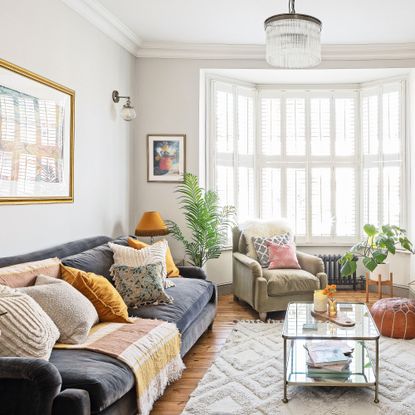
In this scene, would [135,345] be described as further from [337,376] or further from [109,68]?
[109,68]

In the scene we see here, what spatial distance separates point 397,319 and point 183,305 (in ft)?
6.07

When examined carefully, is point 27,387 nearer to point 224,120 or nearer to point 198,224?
point 198,224

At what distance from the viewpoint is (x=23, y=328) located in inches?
87.8

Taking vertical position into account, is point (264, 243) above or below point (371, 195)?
below

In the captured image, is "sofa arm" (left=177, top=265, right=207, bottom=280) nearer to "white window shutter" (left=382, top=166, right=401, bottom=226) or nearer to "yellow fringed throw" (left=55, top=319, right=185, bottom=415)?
"yellow fringed throw" (left=55, top=319, right=185, bottom=415)

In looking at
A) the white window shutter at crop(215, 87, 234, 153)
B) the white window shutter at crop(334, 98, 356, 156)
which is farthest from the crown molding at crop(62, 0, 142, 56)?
the white window shutter at crop(334, 98, 356, 156)

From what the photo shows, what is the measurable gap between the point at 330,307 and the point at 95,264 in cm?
→ 169

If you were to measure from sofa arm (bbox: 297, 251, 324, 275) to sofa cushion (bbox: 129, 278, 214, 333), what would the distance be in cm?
122

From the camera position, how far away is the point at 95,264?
3.53 metres

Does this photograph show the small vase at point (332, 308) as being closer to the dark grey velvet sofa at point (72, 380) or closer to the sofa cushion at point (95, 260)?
the dark grey velvet sofa at point (72, 380)

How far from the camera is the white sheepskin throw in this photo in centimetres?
541

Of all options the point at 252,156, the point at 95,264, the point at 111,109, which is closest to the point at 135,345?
the point at 95,264

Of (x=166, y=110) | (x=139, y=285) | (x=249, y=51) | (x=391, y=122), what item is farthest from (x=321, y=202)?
(x=139, y=285)

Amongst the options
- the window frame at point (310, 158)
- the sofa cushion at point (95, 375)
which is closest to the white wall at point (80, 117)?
the sofa cushion at point (95, 375)
